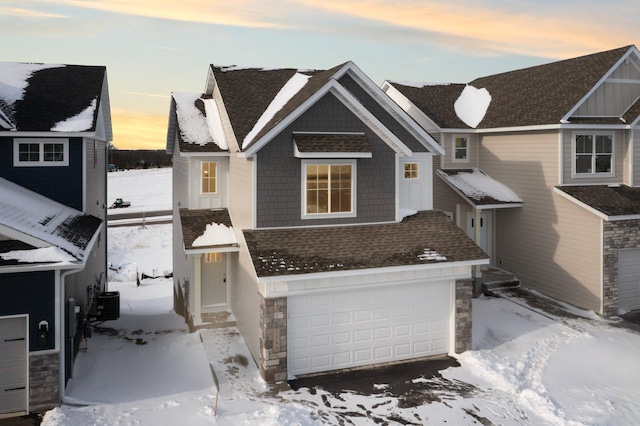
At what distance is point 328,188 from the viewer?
14.6 metres

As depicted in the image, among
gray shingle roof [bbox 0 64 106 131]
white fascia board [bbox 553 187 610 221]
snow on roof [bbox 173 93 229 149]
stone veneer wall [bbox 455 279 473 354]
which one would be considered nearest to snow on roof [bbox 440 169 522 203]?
white fascia board [bbox 553 187 610 221]

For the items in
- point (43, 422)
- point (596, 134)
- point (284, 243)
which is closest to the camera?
point (43, 422)

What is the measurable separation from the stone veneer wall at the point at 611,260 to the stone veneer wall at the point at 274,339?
1191 cm

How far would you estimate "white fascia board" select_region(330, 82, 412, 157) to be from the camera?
14.5 meters

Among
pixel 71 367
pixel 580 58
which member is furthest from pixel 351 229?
pixel 580 58

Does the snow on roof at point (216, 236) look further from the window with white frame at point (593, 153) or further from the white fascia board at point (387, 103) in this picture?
the window with white frame at point (593, 153)

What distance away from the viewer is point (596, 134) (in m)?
20.0

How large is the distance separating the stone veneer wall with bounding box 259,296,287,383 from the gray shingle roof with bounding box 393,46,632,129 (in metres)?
13.2


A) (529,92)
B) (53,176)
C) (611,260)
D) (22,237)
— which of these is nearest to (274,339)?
(22,237)

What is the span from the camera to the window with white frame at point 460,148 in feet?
77.6

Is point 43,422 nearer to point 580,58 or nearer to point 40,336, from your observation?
point 40,336

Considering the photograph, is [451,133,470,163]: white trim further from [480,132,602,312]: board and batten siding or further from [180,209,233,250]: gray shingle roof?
[180,209,233,250]: gray shingle roof

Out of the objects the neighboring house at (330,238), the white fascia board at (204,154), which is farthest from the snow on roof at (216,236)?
the white fascia board at (204,154)

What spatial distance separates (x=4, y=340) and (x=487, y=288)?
1610cm
